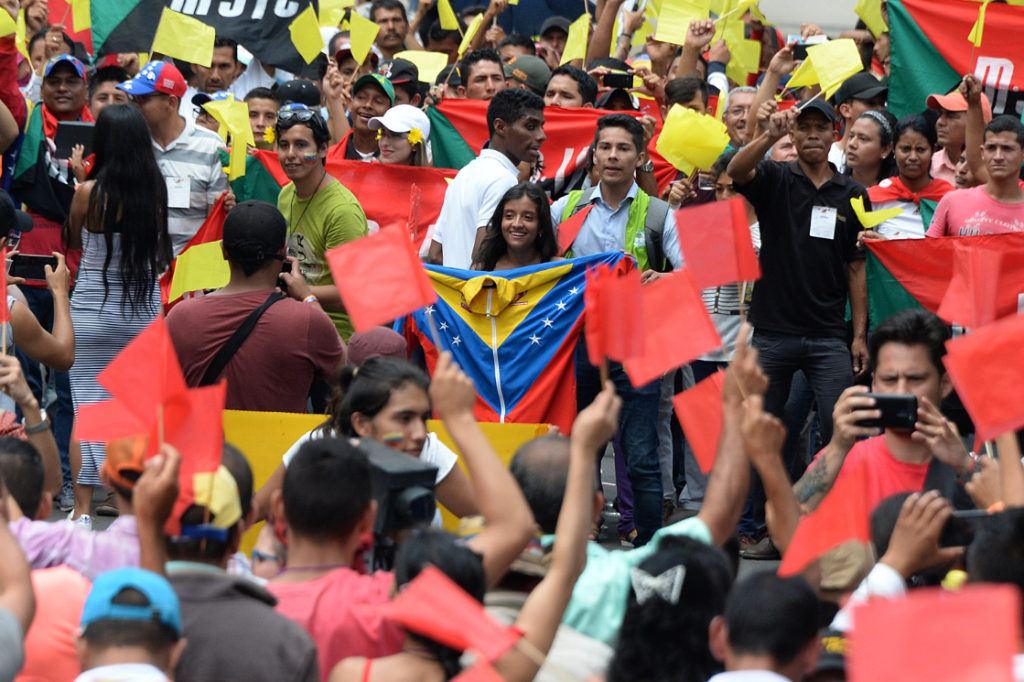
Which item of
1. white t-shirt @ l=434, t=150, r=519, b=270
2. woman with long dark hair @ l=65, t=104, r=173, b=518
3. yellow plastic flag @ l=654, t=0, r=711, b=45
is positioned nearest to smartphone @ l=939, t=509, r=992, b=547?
white t-shirt @ l=434, t=150, r=519, b=270

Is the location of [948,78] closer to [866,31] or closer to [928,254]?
[928,254]

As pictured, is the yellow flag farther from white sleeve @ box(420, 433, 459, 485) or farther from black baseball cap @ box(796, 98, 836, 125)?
white sleeve @ box(420, 433, 459, 485)

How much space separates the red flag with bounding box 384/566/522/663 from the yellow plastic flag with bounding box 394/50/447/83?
303 inches

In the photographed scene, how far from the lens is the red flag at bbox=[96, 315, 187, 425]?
320cm

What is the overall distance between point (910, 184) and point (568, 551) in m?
A: 5.45

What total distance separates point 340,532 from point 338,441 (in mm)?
246

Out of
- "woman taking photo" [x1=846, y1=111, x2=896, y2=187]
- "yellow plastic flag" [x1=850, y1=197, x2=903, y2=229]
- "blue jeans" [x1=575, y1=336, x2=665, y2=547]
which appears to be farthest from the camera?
"woman taking photo" [x1=846, y1=111, x2=896, y2=187]

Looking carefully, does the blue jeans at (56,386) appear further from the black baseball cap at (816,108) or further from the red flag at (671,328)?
the red flag at (671,328)

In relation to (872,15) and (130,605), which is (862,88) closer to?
(872,15)

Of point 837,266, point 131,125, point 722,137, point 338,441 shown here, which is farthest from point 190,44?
point 338,441

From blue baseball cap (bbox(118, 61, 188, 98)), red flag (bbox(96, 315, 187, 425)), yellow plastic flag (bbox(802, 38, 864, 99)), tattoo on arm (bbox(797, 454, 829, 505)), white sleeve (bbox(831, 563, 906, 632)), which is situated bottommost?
tattoo on arm (bbox(797, 454, 829, 505))

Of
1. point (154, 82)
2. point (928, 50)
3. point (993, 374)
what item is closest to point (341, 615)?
point (993, 374)

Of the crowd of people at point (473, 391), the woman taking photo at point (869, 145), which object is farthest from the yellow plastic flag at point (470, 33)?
the woman taking photo at point (869, 145)

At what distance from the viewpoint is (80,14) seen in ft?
33.2
